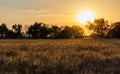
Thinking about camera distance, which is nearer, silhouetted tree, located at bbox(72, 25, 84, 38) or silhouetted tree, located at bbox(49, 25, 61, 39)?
silhouetted tree, located at bbox(49, 25, 61, 39)

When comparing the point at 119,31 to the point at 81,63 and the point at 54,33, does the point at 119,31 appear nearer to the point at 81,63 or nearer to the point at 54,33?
the point at 54,33

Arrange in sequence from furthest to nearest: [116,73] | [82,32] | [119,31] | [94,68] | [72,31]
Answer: [82,32], [72,31], [119,31], [94,68], [116,73]

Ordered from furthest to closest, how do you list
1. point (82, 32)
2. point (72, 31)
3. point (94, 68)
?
point (82, 32) < point (72, 31) < point (94, 68)

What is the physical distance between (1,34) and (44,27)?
1611 cm

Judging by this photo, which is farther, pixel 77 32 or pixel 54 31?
pixel 77 32

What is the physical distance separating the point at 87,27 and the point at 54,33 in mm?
26089

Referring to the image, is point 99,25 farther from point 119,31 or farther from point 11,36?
point 11,36

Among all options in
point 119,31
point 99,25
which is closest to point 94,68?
point 119,31

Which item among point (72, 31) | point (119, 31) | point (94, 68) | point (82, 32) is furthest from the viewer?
point (82, 32)

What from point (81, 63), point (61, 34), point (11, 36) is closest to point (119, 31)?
point (61, 34)

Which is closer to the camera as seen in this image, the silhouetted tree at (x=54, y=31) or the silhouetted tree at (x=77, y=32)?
the silhouetted tree at (x=54, y=31)

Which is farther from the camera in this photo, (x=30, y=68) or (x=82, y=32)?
(x=82, y=32)

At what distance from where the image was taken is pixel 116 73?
11383 millimetres

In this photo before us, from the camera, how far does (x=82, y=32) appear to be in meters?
133
